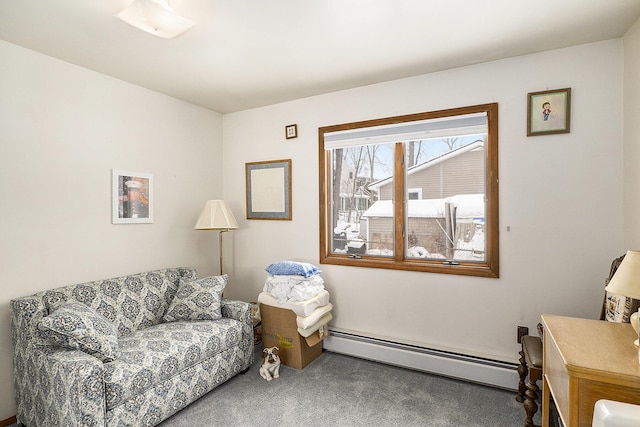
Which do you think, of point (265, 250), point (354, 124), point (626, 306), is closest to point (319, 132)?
point (354, 124)

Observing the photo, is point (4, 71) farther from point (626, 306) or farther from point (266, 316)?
point (626, 306)

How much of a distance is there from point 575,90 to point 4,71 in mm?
3969

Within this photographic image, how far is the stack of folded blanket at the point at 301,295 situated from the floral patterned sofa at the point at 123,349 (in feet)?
1.05

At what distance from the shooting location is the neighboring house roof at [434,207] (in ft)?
9.31

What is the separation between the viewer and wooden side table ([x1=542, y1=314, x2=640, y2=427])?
126 centimetres

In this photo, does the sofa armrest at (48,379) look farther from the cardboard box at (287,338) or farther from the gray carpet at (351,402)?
the cardboard box at (287,338)

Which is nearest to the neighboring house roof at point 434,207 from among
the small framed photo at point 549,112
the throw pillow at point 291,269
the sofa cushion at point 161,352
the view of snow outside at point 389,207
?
the view of snow outside at point 389,207

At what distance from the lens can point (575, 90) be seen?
8.00ft

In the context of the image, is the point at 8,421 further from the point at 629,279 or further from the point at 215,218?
the point at 629,279

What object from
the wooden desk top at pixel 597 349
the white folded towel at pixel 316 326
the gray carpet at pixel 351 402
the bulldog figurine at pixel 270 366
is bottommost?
the gray carpet at pixel 351 402

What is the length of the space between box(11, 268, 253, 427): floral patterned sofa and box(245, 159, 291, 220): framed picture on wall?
41.2 inches

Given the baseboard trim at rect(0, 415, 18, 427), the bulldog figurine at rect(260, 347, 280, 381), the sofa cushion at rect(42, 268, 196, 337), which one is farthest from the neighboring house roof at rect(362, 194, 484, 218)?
the baseboard trim at rect(0, 415, 18, 427)

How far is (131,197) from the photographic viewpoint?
3.10 m

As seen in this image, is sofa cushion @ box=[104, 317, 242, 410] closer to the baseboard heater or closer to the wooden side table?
the baseboard heater
